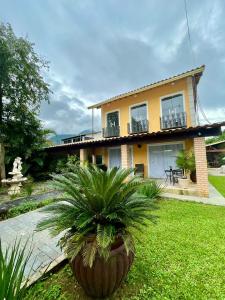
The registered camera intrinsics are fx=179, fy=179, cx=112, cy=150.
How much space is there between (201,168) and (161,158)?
17.3 feet

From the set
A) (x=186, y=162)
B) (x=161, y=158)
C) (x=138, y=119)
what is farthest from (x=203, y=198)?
(x=138, y=119)

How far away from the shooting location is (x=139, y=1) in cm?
888

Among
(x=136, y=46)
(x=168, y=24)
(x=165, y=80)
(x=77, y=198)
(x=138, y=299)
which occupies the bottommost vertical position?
(x=138, y=299)

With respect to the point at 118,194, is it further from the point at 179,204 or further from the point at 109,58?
the point at 109,58

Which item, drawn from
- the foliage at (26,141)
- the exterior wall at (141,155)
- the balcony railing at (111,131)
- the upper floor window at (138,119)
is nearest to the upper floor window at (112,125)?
the balcony railing at (111,131)

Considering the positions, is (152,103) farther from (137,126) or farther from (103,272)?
(103,272)

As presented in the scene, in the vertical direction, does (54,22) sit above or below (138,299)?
above

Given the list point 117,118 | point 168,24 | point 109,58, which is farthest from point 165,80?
point 109,58

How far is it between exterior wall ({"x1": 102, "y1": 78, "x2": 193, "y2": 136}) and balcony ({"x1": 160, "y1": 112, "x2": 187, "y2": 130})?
273 millimetres

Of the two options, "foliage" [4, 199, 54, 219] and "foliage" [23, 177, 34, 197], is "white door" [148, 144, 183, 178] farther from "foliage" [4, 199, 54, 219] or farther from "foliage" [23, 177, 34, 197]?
"foliage" [4, 199, 54, 219]

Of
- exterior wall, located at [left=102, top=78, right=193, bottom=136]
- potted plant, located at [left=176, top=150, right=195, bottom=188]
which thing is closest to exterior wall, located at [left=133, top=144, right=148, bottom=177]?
exterior wall, located at [left=102, top=78, right=193, bottom=136]

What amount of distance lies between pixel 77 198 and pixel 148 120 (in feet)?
41.5

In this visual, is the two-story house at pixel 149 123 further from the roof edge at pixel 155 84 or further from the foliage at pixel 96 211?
the foliage at pixel 96 211

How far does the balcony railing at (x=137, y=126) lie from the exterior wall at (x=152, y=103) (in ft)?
1.21
